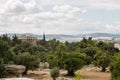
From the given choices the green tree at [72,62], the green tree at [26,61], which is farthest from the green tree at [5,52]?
the green tree at [72,62]

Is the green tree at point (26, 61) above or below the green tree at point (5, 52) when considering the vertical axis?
below

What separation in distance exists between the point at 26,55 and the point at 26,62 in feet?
4.74

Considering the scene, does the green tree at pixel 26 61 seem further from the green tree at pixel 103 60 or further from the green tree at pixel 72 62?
the green tree at pixel 103 60

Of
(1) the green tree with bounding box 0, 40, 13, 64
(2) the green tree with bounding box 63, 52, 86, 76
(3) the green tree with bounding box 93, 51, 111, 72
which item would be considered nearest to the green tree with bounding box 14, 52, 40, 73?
(1) the green tree with bounding box 0, 40, 13, 64

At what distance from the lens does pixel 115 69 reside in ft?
134

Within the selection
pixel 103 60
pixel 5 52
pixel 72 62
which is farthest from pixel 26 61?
pixel 103 60

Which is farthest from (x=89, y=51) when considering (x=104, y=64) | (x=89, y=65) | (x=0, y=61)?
(x=0, y=61)

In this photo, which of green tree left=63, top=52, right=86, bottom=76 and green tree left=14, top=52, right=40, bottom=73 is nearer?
green tree left=63, top=52, right=86, bottom=76

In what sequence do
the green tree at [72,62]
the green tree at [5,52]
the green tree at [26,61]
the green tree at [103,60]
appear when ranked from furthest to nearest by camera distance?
the green tree at [103,60], the green tree at [26,61], the green tree at [72,62], the green tree at [5,52]

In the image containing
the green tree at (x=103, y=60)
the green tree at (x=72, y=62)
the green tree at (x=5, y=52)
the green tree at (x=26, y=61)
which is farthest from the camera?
the green tree at (x=103, y=60)

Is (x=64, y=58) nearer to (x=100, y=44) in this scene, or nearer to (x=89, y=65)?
(x=89, y=65)

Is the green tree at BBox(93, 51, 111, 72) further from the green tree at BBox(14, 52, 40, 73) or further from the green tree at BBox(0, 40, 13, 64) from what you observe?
the green tree at BBox(0, 40, 13, 64)

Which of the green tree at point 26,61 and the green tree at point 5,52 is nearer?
the green tree at point 5,52

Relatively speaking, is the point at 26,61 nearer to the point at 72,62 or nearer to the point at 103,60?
the point at 72,62
